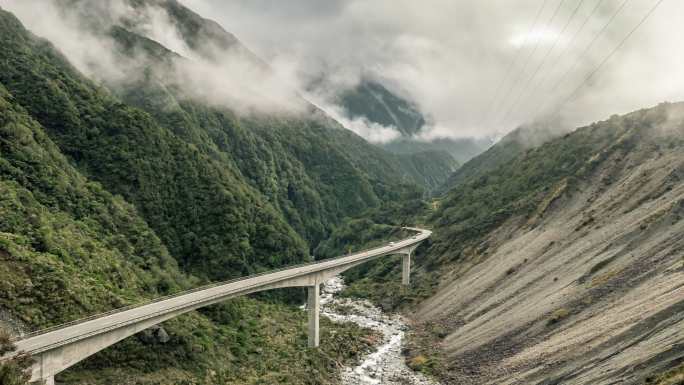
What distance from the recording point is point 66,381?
104 ft

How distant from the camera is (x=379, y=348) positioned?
2197 inches

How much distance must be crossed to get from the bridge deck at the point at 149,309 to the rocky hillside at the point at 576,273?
18469mm

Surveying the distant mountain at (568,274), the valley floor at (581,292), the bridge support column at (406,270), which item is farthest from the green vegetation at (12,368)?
the bridge support column at (406,270)

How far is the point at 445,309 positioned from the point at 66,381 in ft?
156

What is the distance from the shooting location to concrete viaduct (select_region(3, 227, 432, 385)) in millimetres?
28022

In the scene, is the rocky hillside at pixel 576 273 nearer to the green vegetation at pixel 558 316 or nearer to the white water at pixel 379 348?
the green vegetation at pixel 558 316

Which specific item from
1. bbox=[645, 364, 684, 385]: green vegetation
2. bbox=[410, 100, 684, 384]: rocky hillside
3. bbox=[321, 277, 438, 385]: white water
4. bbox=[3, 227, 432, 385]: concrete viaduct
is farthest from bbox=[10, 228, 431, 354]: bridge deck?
bbox=[645, 364, 684, 385]: green vegetation

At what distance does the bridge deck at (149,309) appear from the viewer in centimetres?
2908

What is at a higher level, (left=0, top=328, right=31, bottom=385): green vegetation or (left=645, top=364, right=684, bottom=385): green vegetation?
(left=0, top=328, right=31, bottom=385): green vegetation

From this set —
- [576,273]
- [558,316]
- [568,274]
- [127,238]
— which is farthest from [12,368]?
[568,274]

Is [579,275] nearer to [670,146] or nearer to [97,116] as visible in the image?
[670,146]

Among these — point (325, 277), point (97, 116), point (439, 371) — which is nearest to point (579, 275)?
point (439, 371)

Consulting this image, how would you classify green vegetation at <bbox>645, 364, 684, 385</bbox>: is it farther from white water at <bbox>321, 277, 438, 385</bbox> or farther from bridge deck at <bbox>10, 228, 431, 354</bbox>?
bridge deck at <bbox>10, 228, 431, 354</bbox>

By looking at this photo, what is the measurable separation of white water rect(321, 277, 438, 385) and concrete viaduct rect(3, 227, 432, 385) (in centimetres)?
865
